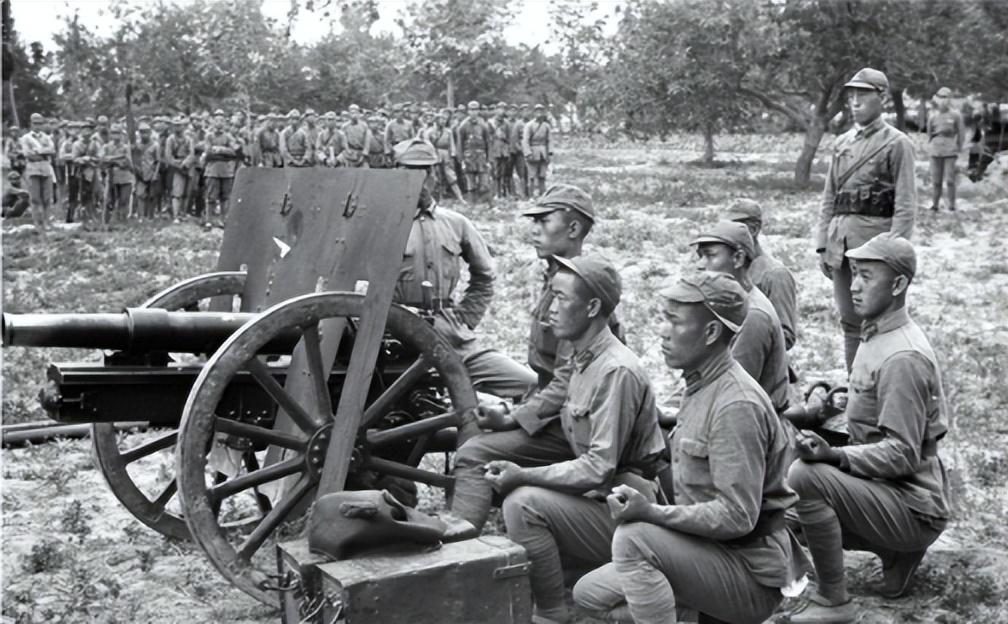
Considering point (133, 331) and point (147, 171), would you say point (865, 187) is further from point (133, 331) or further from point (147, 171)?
point (147, 171)

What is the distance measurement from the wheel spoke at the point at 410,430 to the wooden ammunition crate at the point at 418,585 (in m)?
0.97

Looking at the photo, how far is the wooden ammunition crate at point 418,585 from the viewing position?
13.0 ft

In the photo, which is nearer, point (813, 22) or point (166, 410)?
point (166, 410)

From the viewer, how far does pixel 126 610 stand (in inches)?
210

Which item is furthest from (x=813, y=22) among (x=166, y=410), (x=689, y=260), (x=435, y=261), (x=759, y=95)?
(x=166, y=410)

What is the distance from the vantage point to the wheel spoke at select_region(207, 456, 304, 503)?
4930 mm

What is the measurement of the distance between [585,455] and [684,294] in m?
0.86

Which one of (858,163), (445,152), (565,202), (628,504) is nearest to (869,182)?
(858,163)

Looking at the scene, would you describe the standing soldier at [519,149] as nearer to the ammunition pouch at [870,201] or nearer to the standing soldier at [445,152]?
the standing soldier at [445,152]

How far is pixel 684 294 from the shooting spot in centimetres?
413

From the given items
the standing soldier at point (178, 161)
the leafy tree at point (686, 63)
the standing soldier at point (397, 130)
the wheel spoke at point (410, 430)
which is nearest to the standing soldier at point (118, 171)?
the standing soldier at point (178, 161)

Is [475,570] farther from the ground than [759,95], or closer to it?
closer to it

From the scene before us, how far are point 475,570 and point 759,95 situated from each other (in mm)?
23735

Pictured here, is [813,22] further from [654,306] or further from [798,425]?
[798,425]
